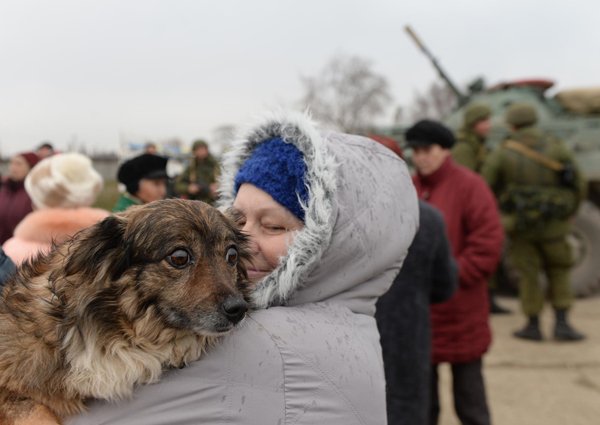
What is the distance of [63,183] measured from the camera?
3.91m

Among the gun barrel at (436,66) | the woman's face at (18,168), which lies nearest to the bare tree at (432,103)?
the gun barrel at (436,66)

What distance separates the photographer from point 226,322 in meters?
1.61

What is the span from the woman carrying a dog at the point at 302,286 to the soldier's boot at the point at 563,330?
604 cm

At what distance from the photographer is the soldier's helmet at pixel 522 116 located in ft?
25.7

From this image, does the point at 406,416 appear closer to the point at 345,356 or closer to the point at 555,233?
the point at 345,356

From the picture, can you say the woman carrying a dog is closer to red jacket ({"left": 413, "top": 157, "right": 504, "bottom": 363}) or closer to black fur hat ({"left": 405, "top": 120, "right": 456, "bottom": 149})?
red jacket ({"left": 413, "top": 157, "right": 504, "bottom": 363})

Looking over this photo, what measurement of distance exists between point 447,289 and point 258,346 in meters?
2.18

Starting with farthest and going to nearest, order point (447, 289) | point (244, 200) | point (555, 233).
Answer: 1. point (555, 233)
2. point (447, 289)
3. point (244, 200)

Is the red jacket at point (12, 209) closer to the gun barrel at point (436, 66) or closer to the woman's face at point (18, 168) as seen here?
the woman's face at point (18, 168)

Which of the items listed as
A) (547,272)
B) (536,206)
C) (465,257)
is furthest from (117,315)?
(547,272)

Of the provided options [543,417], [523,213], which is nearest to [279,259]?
[543,417]

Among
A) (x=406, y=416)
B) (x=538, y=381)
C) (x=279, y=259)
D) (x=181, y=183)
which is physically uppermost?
(x=279, y=259)

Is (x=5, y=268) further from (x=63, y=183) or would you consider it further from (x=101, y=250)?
(x=63, y=183)

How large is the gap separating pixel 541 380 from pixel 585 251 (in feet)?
12.9
